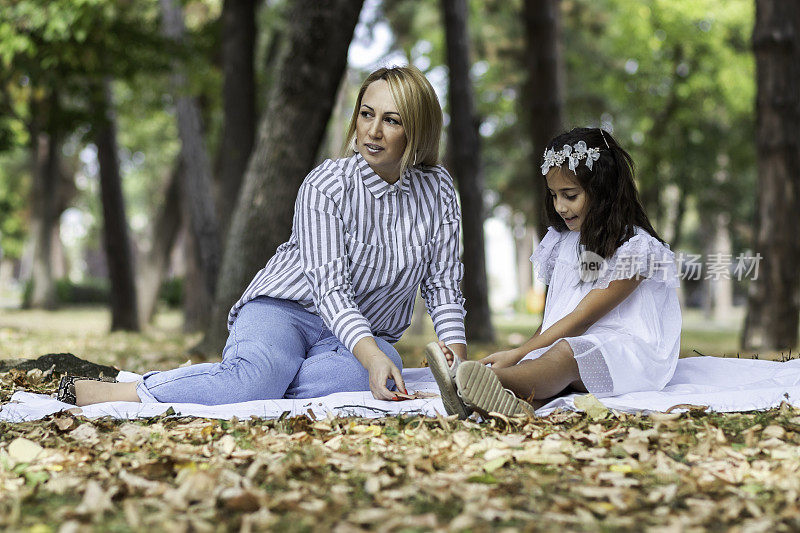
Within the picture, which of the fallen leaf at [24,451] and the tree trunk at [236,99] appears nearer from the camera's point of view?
the fallen leaf at [24,451]

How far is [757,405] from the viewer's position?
3.47m

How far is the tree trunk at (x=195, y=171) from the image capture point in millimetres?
10234

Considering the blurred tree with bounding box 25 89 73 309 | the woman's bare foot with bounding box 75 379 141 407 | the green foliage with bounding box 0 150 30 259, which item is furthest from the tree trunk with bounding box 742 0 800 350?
the green foliage with bounding box 0 150 30 259

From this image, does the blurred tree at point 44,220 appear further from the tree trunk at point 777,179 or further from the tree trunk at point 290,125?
the tree trunk at point 777,179

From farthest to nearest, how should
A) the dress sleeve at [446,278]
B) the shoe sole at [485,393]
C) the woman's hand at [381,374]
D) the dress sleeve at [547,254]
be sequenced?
the dress sleeve at [547,254] → the dress sleeve at [446,278] → the woman's hand at [381,374] → the shoe sole at [485,393]

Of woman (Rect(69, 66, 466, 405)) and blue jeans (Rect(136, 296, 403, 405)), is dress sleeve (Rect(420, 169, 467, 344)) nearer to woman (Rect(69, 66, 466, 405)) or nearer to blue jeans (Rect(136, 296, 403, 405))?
woman (Rect(69, 66, 466, 405))

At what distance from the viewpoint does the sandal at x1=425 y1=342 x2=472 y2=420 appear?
9.87 ft

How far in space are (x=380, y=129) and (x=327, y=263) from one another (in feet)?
2.10

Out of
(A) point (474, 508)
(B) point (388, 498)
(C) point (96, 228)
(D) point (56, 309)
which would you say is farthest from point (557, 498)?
(C) point (96, 228)

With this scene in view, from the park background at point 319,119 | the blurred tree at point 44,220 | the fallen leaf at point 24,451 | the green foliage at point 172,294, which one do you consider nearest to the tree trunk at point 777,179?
the park background at point 319,119

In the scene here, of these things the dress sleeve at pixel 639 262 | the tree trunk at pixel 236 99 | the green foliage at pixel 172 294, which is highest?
the tree trunk at pixel 236 99

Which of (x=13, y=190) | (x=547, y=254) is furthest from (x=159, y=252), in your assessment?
(x=13, y=190)

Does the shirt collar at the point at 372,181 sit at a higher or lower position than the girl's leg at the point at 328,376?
higher

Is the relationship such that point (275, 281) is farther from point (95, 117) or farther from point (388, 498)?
point (95, 117)
